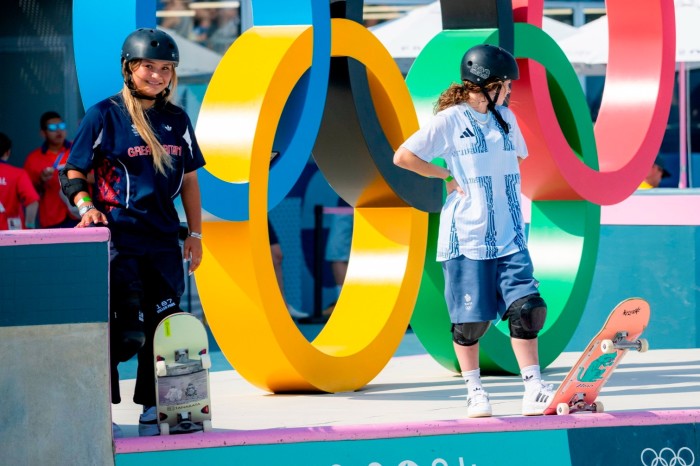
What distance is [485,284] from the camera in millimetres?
6637

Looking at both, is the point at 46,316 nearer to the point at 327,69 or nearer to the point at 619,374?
the point at 327,69

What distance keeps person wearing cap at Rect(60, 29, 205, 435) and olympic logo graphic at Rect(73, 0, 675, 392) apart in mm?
386

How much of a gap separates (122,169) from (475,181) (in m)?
1.74

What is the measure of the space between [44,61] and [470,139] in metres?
9.46

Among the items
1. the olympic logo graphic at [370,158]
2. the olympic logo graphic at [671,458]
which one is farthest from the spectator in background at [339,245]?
the olympic logo graphic at [671,458]

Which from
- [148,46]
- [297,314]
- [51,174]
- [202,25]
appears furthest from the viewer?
[202,25]

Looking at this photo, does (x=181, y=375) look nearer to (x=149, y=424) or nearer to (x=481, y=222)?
(x=149, y=424)

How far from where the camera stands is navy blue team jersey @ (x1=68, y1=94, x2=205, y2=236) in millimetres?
6020

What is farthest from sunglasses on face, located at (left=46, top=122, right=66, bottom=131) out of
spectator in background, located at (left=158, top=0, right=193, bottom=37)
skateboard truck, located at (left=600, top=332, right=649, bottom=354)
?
skateboard truck, located at (left=600, top=332, right=649, bottom=354)

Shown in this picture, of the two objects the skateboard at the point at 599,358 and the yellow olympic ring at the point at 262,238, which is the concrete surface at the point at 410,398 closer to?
the yellow olympic ring at the point at 262,238

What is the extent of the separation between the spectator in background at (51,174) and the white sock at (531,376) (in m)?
6.87

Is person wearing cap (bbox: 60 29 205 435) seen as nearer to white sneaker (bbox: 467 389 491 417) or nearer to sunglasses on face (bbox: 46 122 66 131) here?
white sneaker (bbox: 467 389 491 417)

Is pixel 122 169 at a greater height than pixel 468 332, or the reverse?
pixel 122 169

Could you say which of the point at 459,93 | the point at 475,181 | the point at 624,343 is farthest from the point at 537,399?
the point at 459,93
